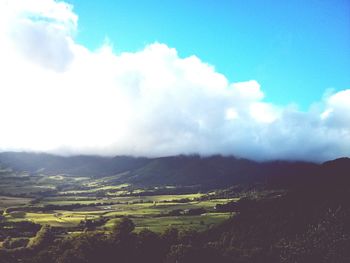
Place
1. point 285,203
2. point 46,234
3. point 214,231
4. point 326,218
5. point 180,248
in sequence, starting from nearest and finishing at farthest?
point 180,248 → point 46,234 → point 326,218 → point 214,231 → point 285,203

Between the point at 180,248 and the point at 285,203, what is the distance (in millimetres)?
95194

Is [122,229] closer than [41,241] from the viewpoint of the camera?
Yes

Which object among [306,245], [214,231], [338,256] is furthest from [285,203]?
[338,256]

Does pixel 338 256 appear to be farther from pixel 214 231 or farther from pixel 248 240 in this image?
pixel 214 231

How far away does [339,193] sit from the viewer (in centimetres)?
17538

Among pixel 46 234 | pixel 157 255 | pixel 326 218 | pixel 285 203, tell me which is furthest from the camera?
pixel 285 203

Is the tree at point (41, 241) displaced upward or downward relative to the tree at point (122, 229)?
downward

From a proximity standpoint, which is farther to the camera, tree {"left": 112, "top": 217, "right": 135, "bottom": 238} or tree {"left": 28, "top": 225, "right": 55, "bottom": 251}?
tree {"left": 28, "top": 225, "right": 55, "bottom": 251}

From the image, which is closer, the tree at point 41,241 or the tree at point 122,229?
the tree at point 122,229

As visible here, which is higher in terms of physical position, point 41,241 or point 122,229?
point 122,229

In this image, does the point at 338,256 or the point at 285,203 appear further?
the point at 285,203

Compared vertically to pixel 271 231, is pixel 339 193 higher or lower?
higher

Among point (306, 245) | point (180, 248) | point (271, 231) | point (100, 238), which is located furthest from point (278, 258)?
point (100, 238)

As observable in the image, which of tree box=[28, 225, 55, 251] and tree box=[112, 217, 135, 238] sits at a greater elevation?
tree box=[112, 217, 135, 238]
